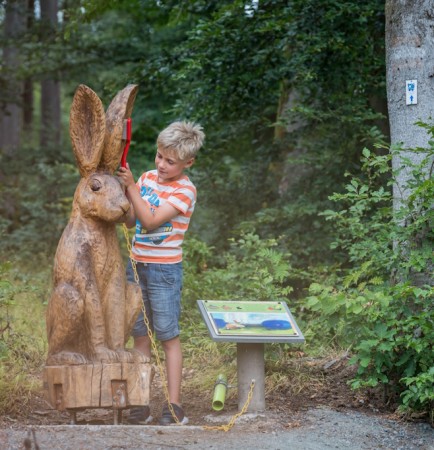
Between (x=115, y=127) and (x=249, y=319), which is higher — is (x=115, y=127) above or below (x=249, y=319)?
above

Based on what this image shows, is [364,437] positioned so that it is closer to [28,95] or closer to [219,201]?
[219,201]

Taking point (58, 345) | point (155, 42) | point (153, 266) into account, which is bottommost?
point (58, 345)

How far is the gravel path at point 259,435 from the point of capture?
445 cm

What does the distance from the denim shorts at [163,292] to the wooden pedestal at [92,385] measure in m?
0.43

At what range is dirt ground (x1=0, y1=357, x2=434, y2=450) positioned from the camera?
4570 mm

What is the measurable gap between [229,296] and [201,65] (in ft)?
8.17

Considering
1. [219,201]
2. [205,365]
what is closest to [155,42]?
[219,201]

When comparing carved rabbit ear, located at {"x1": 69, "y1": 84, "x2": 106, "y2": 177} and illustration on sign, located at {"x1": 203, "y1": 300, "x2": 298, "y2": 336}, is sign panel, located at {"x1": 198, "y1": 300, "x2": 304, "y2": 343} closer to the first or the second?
illustration on sign, located at {"x1": 203, "y1": 300, "x2": 298, "y2": 336}

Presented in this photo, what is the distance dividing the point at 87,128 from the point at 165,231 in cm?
84

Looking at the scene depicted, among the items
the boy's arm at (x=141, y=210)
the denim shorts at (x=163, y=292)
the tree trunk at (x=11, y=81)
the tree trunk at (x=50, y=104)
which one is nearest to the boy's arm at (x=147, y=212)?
the boy's arm at (x=141, y=210)

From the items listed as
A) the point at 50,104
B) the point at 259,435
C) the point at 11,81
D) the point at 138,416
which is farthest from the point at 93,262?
the point at 50,104

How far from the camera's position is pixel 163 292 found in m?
5.21

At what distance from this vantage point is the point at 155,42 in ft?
47.5

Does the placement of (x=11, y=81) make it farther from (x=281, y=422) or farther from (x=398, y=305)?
(x=281, y=422)
